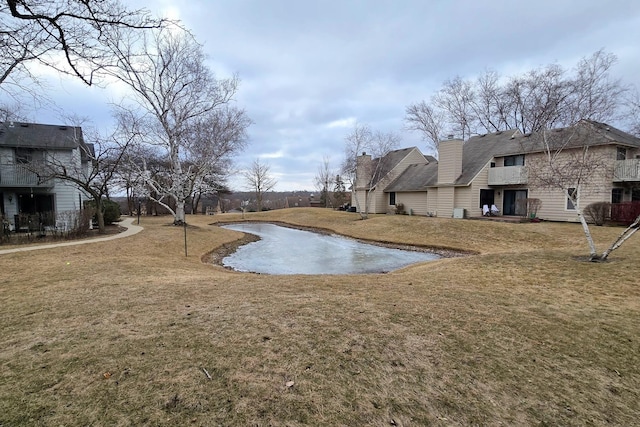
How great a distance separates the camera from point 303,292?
5.63 m

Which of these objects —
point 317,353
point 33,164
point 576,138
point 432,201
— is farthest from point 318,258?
point 33,164

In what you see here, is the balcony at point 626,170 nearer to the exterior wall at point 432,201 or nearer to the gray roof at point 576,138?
the gray roof at point 576,138

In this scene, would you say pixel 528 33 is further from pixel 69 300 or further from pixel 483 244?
pixel 69 300

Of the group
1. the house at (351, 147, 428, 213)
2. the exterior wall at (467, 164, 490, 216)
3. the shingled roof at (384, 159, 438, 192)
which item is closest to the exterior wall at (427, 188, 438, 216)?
the shingled roof at (384, 159, 438, 192)

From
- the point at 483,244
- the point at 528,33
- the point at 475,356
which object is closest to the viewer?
the point at 475,356

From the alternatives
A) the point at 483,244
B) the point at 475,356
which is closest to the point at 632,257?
the point at 483,244

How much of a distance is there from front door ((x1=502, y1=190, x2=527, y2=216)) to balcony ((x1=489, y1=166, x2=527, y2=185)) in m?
1.19

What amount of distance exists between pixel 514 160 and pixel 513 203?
288 cm

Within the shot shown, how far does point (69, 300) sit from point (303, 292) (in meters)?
3.75

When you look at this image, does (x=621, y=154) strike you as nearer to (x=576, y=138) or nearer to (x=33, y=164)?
(x=576, y=138)

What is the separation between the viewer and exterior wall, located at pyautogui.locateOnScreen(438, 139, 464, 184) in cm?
2227

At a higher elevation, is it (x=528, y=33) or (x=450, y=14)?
(x=528, y=33)

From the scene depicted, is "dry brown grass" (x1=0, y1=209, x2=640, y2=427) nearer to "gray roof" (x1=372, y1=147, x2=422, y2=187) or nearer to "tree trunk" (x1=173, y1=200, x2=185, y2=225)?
"tree trunk" (x1=173, y1=200, x2=185, y2=225)

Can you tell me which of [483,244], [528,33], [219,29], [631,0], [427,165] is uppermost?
[528,33]
